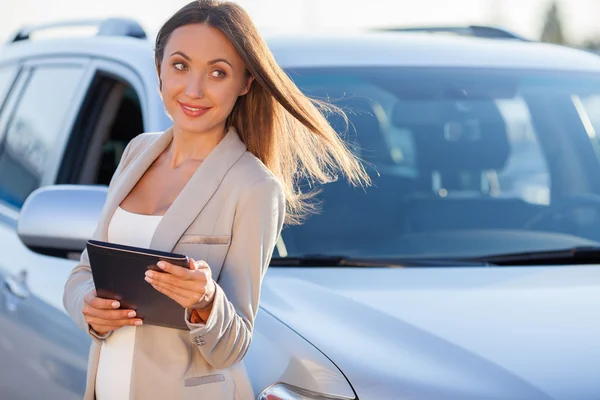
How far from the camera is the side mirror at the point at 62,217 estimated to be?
9.98 ft

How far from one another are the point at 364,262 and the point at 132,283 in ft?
3.55

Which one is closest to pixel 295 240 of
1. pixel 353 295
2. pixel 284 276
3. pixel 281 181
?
pixel 284 276

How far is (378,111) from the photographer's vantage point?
4039mm

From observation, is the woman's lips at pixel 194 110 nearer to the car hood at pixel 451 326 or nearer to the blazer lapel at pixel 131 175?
the blazer lapel at pixel 131 175

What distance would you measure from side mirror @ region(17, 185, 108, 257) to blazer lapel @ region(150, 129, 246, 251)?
28.4 inches

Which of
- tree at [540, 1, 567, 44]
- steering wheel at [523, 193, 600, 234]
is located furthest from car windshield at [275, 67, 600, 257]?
tree at [540, 1, 567, 44]

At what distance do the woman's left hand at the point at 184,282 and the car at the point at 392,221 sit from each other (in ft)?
1.34

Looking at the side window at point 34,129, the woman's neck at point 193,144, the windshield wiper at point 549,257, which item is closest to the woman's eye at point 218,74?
the woman's neck at point 193,144

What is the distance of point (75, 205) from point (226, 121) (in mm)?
744

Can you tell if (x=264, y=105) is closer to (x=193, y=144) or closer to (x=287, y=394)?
(x=193, y=144)

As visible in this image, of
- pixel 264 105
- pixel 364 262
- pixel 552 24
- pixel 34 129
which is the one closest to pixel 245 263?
pixel 264 105

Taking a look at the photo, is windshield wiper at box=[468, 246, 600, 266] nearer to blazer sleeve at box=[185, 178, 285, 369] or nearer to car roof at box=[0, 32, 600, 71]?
car roof at box=[0, 32, 600, 71]

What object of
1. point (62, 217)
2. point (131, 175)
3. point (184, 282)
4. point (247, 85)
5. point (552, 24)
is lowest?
point (62, 217)

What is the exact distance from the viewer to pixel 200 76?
236 centimetres
